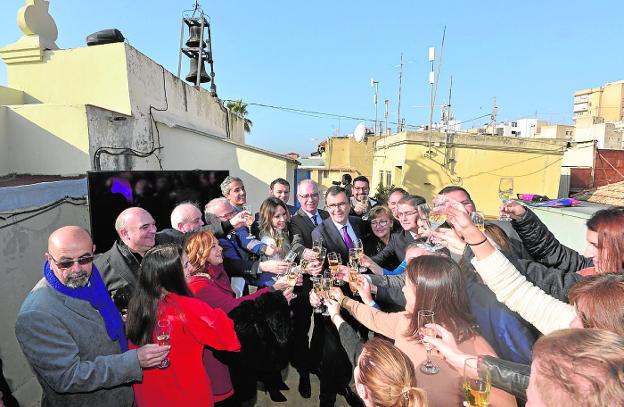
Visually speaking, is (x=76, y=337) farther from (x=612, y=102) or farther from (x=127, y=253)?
(x=612, y=102)

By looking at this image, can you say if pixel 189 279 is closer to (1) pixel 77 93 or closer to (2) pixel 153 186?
(2) pixel 153 186

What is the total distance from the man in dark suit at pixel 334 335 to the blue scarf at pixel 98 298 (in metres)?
1.97

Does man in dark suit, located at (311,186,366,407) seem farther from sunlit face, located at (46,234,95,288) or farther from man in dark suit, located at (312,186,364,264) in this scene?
sunlit face, located at (46,234,95,288)

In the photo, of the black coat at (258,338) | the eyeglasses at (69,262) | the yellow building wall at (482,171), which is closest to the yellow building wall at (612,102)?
the yellow building wall at (482,171)

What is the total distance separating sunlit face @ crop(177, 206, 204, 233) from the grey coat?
161 centimetres

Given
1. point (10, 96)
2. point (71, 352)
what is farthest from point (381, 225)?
point (10, 96)

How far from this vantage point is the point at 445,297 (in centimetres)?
202

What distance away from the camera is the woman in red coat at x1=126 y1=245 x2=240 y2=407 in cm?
217

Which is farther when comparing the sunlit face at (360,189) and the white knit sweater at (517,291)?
the sunlit face at (360,189)

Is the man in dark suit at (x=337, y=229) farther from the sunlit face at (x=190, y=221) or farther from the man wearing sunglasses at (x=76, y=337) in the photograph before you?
the man wearing sunglasses at (x=76, y=337)

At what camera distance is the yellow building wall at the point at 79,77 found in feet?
22.7

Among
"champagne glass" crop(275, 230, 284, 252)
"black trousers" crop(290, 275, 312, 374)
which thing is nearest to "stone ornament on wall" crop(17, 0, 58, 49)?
"champagne glass" crop(275, 230, 284, 252)

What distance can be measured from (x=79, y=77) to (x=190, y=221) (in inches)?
214

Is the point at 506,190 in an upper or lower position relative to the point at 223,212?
upper
